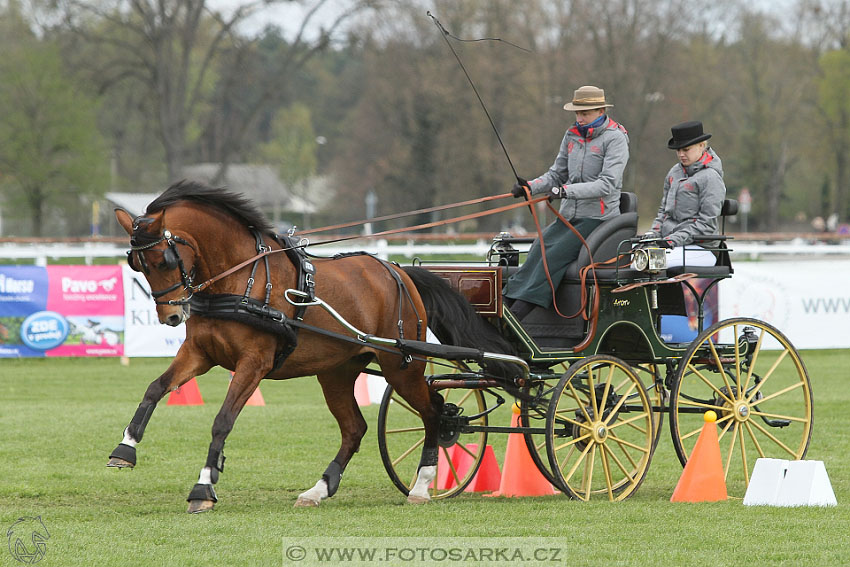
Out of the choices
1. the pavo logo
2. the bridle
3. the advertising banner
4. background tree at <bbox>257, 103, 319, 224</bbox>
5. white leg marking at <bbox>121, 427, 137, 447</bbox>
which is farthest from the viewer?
background tree at <bbox>257, 103, 319, 224</bbox>

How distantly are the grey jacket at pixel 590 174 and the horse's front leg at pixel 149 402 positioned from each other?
98.4 inches

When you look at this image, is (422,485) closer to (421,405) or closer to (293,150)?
(421,405)

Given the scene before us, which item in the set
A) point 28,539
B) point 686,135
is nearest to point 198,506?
point 28,539

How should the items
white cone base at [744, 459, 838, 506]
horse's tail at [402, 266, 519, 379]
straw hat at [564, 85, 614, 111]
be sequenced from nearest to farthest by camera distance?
1. white cone base at [744, 459, 838, 506]
2. horse's tail at [402, 266, 519, 379]
3. straw hat at [564, 85, 614, 111]

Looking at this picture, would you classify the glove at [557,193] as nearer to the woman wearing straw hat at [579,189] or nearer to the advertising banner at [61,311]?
the woman wearing straw hat at [579,189]

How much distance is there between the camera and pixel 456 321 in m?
7.35

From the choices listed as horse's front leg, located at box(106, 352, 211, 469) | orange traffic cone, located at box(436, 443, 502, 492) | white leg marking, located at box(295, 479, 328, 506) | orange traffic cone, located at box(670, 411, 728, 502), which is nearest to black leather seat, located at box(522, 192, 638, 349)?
orange traffic cone, located at box(436, 443, 502, 492)

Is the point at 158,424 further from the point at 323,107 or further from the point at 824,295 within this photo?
the point at 323,107

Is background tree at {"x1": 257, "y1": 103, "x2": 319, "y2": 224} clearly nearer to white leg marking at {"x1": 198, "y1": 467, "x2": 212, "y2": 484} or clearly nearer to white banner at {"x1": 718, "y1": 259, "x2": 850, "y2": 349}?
white banner at {"x1": 718, "y1": 259, "x2": 850, "y2": 349}

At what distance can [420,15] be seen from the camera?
120ft

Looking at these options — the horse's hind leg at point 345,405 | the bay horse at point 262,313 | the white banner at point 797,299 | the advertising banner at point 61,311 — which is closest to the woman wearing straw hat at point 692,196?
the bay horse at point 262,313

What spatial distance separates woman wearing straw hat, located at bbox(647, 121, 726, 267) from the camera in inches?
314

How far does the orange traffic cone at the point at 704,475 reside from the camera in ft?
22.8

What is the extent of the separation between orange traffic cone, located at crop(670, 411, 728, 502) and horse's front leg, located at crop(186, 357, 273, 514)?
268cm
